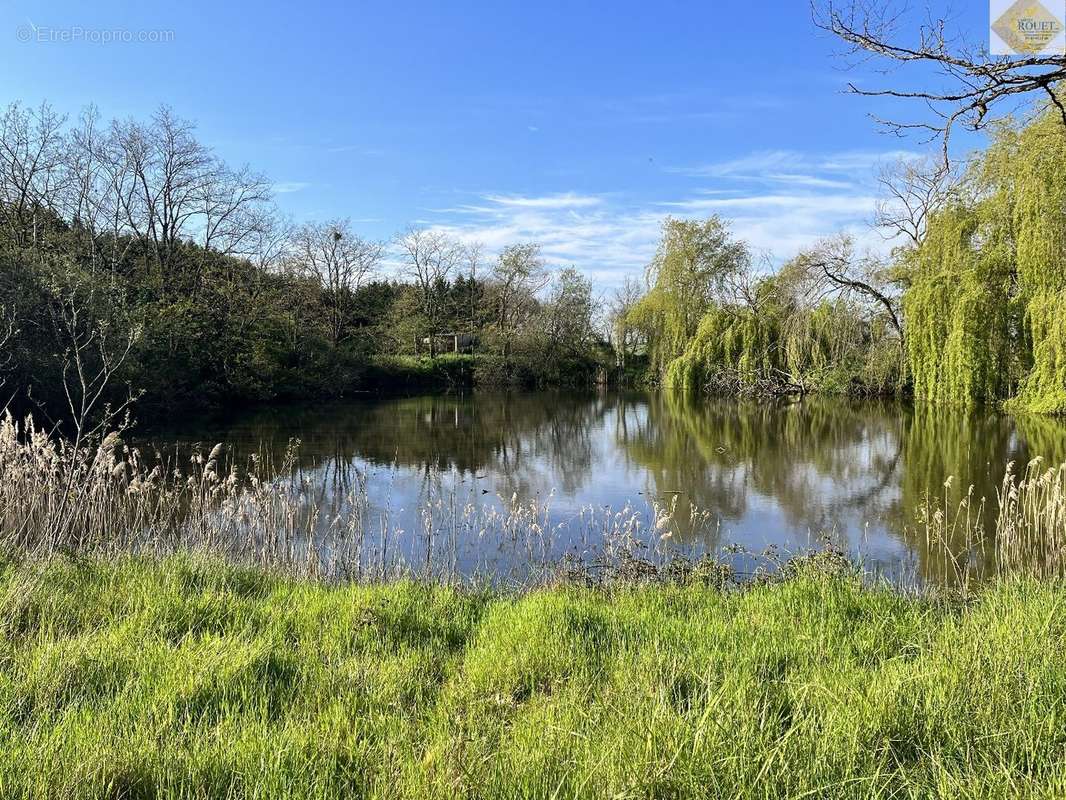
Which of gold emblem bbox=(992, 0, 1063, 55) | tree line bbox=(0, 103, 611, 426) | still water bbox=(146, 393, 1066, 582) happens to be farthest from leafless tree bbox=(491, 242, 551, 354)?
gold emblem bbox=(992, 0, 1063, 55)

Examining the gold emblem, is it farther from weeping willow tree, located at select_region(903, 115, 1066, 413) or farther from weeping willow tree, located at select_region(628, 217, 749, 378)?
A: weeping willow tree, located at select_region(628, 217, 749, 378)

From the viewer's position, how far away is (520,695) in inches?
105

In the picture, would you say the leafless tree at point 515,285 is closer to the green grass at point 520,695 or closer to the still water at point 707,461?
the still water at point 707,461

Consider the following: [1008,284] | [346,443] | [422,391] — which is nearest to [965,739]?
[346,443]

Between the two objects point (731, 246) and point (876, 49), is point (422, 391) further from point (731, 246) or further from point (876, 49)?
point (876, 49)

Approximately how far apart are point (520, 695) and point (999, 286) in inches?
785

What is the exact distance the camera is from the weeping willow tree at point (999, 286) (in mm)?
15391

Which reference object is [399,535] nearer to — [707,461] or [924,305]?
[707,461]

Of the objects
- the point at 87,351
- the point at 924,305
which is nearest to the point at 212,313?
the point at 87,351

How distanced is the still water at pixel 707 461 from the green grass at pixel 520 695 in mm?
2834

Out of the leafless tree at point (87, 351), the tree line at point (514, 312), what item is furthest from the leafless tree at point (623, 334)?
the leafless tree at point (87, 351)

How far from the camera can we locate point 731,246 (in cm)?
3278

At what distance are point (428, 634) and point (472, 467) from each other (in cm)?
832

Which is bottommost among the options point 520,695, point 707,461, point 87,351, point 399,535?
point 399,535
